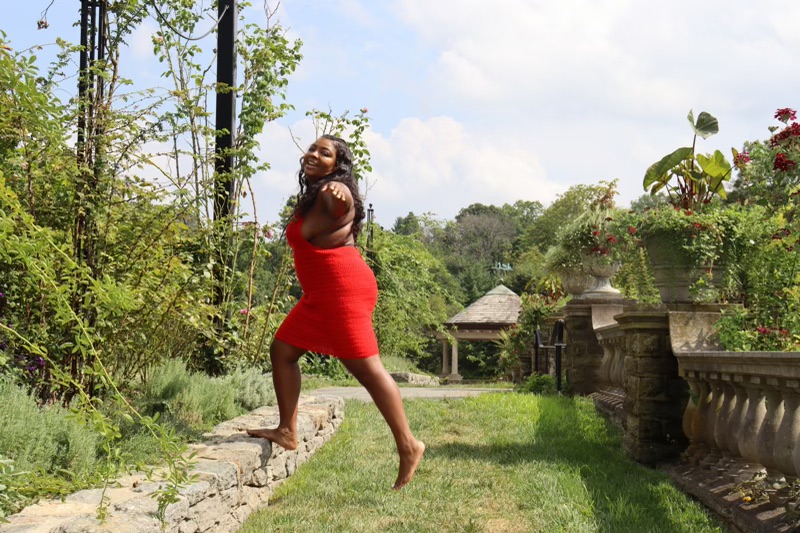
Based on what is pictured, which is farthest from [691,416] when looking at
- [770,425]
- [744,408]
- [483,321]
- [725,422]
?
[483,321]

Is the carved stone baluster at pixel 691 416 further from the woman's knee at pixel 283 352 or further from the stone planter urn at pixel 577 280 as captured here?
the stone planter urn at pixel 577 280

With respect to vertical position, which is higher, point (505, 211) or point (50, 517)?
point (505, 211)

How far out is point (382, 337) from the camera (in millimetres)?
19344

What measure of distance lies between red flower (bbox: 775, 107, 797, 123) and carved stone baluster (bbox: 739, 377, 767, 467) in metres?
1.87

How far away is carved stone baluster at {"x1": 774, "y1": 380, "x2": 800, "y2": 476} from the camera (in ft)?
11.7

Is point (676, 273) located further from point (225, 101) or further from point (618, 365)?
point (225, 101)

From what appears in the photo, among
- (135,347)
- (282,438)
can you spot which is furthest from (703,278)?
(135,347)

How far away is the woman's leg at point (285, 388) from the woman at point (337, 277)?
19cm

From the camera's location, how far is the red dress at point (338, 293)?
3496mm

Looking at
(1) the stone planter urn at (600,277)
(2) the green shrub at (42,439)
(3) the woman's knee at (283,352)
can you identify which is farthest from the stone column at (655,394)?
(1) the stone planter urn at (600,277)

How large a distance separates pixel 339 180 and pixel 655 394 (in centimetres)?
311

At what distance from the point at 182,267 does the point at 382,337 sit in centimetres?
1392

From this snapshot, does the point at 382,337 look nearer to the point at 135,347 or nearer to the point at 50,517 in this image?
the point at 135,347

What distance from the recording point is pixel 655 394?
558 cm
